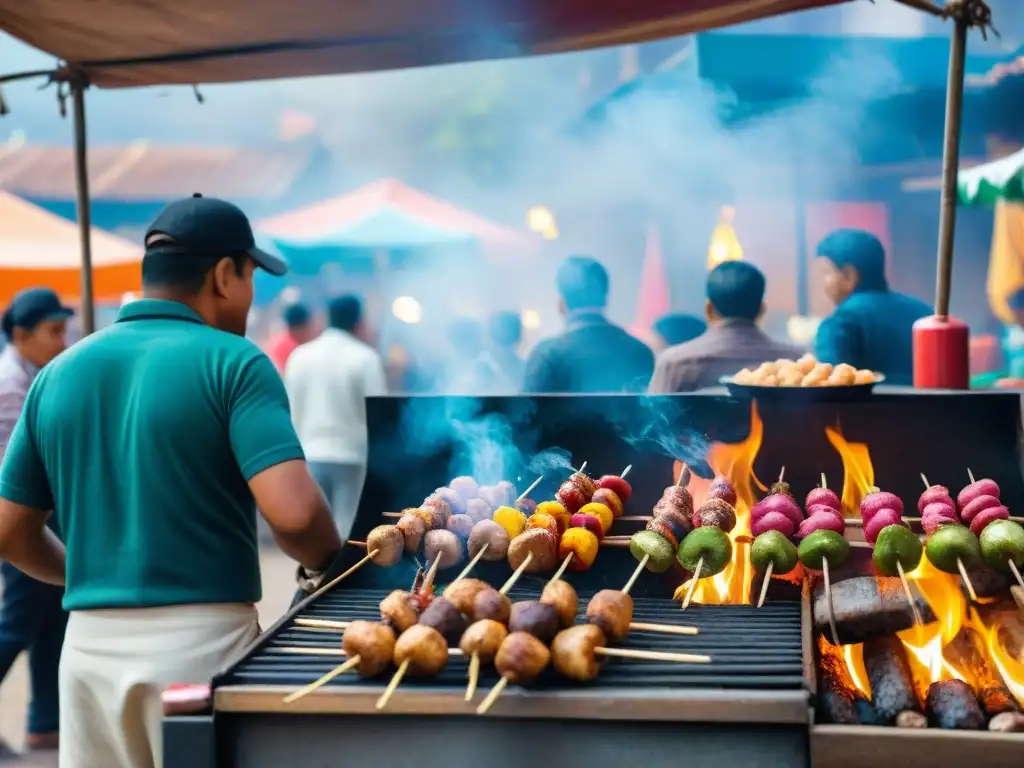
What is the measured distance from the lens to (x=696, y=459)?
3520 millimetres

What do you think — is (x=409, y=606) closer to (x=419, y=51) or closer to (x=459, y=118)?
(x=419, y=51)

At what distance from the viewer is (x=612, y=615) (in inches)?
94.4

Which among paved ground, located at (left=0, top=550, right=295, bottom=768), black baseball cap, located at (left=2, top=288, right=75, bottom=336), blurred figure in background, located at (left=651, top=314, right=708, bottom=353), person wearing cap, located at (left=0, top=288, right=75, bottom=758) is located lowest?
paved ground, located at (left=0, top=550, right=295, bottom=768)

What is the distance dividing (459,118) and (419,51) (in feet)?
84.9

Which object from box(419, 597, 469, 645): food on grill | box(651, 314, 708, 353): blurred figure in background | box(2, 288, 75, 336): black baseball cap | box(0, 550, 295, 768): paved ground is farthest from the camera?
box(651, 314, 708, 353): blurred figure in background

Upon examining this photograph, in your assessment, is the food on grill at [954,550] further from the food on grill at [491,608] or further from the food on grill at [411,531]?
the food on grill at [411,531]

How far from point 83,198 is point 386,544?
2.32m

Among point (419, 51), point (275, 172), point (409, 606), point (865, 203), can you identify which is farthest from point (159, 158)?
point (409, 606)

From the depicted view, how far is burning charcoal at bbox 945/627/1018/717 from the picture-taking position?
94.0 inches

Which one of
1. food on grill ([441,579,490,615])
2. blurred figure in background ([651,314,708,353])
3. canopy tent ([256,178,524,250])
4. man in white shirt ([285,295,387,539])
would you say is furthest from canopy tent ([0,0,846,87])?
canopy tent ([256,178,524,250])

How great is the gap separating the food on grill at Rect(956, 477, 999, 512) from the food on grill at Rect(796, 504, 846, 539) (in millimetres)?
367

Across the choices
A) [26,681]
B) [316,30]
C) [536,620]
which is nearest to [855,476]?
[536,620]

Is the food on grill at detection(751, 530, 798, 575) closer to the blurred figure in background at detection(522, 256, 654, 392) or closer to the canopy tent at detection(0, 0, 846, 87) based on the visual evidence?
the canopy tent at detection(0, 0, 846, 87)

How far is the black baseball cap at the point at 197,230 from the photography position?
2.79 m
